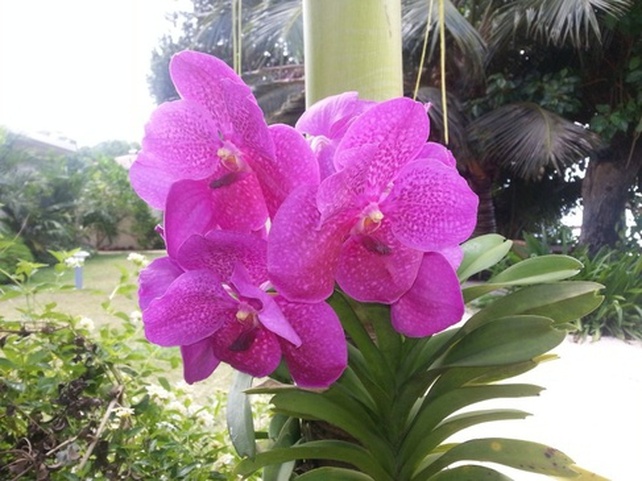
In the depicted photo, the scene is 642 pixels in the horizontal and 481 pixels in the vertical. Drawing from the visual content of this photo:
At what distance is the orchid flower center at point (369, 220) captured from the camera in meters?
0.29

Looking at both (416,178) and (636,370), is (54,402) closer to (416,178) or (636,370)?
(416,178)

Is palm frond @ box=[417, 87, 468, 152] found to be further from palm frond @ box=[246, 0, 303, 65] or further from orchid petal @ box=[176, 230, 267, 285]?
orchid petal @ box=[176, 230, 267, 285]

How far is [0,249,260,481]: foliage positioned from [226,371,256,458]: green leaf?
0.84ft

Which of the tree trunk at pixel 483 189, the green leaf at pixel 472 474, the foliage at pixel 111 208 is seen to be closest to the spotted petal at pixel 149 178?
the green leaf at pixel 472 474

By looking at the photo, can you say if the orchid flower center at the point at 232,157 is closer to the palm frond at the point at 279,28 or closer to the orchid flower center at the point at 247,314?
the orchid flower center at the point at 247,314

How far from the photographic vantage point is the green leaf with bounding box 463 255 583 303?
1.36ft

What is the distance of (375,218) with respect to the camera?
29 cm

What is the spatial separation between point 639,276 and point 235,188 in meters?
2.96

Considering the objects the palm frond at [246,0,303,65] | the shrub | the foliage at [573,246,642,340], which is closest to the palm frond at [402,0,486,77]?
the palm frond at [246,0,303,65]

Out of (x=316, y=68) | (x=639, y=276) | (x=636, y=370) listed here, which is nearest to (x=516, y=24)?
(x=639, y=276)

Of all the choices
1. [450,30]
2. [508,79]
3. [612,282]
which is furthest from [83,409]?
[508,79]

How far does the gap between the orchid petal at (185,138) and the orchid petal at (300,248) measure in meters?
0.07

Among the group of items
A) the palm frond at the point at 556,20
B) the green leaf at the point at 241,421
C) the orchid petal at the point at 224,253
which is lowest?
the green leaf at the point at 241,421

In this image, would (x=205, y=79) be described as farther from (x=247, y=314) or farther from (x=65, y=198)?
(x=65, y=198)
